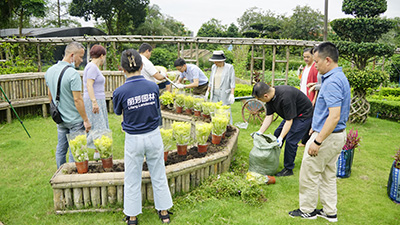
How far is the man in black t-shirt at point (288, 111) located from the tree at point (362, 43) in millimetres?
3768

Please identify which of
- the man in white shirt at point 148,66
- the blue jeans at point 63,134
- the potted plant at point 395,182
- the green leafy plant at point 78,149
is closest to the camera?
the green leafy plant at point 78,149

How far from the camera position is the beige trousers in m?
3.11

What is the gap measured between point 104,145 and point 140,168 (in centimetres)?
73

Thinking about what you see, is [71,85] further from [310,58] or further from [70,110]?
[310,58]

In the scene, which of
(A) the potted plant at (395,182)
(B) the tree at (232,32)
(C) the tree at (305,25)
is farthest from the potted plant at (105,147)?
(B) the tree at (232,32)

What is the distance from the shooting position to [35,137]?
21.0ft

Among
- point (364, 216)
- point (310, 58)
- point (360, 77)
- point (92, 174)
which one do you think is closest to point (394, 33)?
point (360, 77)

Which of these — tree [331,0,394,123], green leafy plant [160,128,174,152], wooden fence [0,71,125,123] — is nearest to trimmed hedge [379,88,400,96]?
tree [331,0,394,123]

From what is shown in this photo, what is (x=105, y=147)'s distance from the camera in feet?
→ 11.6

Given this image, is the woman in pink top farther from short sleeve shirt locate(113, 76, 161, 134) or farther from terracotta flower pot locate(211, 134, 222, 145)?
terracotta flower pot locate(211, 134, 222, 145)

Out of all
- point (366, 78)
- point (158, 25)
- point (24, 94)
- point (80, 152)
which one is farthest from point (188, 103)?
point (158, 25)

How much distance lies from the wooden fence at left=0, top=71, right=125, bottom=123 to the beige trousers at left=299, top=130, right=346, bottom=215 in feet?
24.2

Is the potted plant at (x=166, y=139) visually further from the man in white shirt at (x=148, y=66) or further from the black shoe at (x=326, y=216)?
the black shoe at (x=326, y=216)

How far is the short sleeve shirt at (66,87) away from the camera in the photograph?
3.66m
